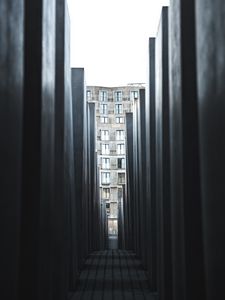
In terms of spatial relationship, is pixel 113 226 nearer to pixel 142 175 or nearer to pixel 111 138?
pixel 111 138

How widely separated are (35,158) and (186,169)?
5.32ft

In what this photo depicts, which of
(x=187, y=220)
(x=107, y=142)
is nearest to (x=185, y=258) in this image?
(x=187, y=220)

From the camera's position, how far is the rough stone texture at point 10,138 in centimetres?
421

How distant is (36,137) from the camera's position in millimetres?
5762

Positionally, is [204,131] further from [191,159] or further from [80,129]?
[80,129]

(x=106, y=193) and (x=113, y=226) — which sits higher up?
(x=106, y=193)

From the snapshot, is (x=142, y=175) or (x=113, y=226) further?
(x=113, y=226)

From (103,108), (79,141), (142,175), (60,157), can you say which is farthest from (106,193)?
(60,157)

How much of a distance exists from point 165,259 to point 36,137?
10.7 feet

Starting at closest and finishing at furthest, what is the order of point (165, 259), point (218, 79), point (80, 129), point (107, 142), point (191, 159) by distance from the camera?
1. point (218, 79)
2. point (191, 159)
3. point (165, 259)
4. point (80, 129)
5. point (107, 142)

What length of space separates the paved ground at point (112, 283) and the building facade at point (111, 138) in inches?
1981

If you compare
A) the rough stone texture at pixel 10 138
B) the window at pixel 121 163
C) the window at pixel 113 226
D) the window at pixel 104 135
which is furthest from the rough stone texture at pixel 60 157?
→ the window at pixel 113 226

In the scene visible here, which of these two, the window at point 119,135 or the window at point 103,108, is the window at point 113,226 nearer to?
the window at point 119,135

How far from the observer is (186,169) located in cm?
600
